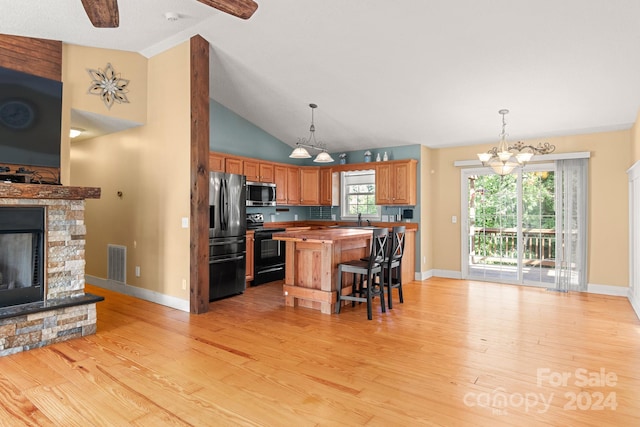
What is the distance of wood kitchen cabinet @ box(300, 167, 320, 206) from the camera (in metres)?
7.49

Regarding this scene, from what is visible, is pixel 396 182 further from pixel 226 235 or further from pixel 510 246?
pixel 226 235

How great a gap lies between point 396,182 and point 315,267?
2720 millimetres

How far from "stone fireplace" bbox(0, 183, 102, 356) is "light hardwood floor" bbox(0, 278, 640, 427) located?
0.55 ft

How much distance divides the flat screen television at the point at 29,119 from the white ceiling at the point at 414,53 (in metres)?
0.53

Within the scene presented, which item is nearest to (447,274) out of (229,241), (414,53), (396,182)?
(396,182)

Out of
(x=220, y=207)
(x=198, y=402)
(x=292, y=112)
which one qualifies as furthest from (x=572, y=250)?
(x=198, y=402)

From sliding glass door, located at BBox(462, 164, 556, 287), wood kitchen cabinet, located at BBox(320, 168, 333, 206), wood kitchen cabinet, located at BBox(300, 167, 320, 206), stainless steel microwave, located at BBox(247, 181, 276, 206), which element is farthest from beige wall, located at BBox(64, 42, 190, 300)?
sliding glass door, located at BBox(462, 164, 556, 287)

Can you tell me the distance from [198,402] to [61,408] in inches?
32.4

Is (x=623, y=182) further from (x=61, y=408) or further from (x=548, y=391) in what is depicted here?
(x=61, y=408)

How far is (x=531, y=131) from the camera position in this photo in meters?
5.68

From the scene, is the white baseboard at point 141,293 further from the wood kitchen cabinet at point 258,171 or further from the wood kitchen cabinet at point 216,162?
the wood kitchen cabinet at point 258,171

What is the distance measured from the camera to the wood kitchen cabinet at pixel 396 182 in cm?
648

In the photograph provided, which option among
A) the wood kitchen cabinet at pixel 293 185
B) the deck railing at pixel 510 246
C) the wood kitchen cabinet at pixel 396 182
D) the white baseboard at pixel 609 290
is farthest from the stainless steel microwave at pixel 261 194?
the white baseboard at pixel 609 290

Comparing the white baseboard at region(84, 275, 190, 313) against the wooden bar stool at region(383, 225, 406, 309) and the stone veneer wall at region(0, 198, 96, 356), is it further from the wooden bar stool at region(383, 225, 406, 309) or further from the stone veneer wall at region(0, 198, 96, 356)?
the wooden bar stool at region(383, 225, 406, 309)
